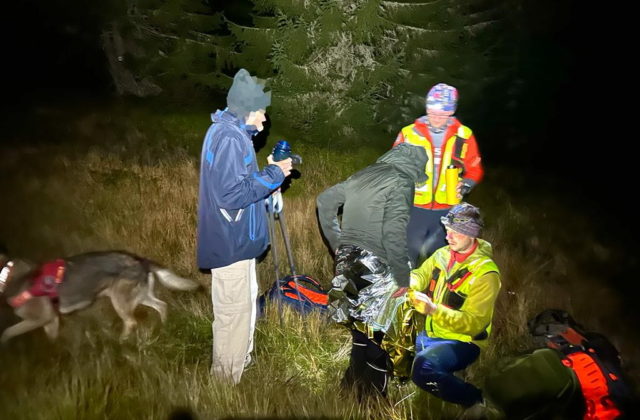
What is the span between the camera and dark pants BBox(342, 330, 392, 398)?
3430 millimetres

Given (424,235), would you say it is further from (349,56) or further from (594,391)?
(349,56)

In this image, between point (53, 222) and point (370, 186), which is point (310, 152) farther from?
point (370, 186)

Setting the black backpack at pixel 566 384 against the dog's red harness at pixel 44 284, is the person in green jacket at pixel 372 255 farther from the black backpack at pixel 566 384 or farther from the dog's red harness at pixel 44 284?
the dog's red harness at pixel 44 284

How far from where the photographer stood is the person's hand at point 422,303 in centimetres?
335

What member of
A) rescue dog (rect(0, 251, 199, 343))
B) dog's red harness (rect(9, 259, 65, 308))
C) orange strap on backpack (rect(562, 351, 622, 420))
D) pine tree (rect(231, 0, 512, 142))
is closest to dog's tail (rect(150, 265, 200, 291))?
rescue dog (rect(0, 251, 199, 343))

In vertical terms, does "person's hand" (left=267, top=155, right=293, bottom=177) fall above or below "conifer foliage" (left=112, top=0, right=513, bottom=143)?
below

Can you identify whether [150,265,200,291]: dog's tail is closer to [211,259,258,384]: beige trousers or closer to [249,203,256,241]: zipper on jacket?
[211,259,258,384]: beige trousers

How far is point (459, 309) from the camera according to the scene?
3.45 meters

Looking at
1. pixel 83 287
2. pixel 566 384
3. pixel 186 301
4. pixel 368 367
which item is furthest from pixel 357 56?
pixel 566 384

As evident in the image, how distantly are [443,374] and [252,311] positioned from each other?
1.50m

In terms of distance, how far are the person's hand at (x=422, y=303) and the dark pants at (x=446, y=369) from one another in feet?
1.01

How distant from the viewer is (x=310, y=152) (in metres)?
9.79

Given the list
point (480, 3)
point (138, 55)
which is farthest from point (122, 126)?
point (480, 3)

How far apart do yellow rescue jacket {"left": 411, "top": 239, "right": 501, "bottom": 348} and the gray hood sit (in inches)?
25.3
